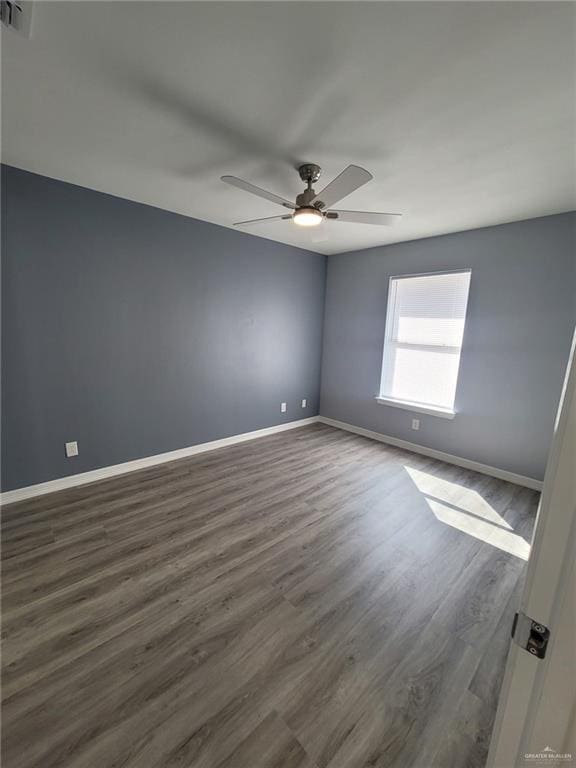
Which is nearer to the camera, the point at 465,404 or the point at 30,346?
the point at 30,346

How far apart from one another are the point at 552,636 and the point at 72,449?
326 centimetres

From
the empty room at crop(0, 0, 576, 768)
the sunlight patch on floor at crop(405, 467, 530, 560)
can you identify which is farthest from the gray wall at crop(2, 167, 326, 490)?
the sunlight patch on floor at crop(405, 467, 530, 560)

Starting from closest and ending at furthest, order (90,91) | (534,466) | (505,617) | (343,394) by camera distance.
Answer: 1. (90,91)
2. (505,617)
3. (534,466)
4. (343,394)

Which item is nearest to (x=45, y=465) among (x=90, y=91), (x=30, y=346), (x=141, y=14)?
(x=30, y=346)

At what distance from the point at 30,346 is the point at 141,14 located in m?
2.28

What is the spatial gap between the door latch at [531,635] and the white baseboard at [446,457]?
3.19 metres

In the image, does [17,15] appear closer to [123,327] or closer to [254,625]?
[123,327]

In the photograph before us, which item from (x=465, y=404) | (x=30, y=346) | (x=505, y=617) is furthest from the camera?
(x=465, y=404)

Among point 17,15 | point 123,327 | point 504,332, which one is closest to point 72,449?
point 123,327

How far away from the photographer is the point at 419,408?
3.84 m

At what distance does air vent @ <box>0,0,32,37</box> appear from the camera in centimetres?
110

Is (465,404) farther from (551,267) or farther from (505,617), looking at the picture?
(505,617)

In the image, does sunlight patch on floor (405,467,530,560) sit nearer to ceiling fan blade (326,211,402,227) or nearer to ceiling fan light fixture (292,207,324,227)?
ceiling fan blade (326,211,402,227)

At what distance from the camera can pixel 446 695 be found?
132 centimetres
